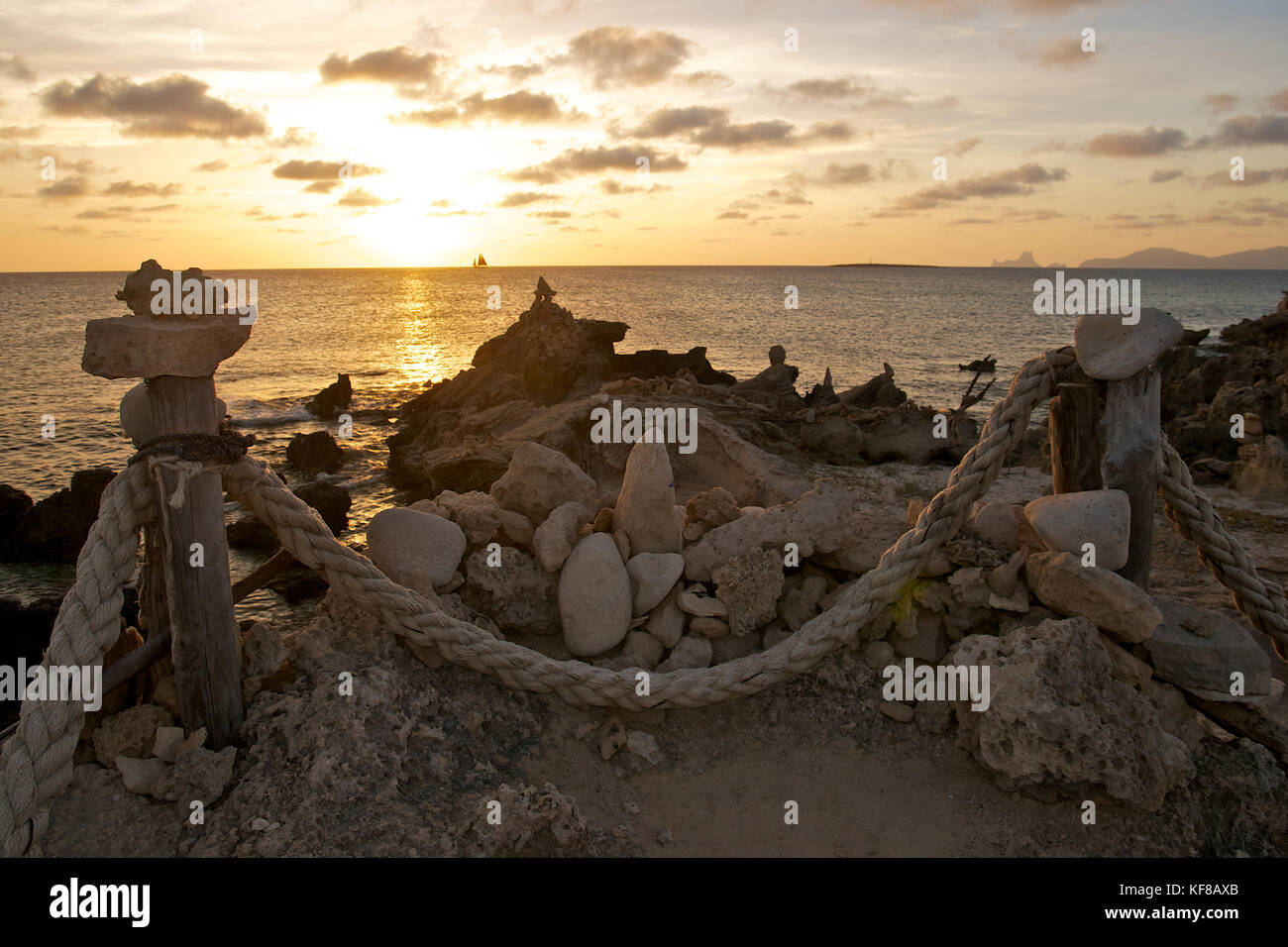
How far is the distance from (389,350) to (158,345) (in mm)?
40630

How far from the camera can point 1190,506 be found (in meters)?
4.43

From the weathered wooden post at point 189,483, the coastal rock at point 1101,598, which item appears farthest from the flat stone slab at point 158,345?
the coastal rock at point 1101,598

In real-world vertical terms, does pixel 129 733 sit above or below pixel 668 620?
below

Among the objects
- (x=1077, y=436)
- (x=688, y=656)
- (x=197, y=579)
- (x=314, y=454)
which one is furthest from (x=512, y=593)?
(x=314, y=454)

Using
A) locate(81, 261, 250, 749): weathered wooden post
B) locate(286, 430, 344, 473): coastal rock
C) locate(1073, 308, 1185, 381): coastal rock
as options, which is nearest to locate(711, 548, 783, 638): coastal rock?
locate(1073, 308, 1185, 381): coastal rock

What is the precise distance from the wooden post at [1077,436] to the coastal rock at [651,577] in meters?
2.23

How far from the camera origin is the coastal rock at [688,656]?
461 centimetres

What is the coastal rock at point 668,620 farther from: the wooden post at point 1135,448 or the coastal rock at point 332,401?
the coastal rock at point 332,401

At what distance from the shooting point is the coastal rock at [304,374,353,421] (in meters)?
22.8

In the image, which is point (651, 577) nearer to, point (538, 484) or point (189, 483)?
point (538, 484)

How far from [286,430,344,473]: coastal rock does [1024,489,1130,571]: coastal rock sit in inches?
562

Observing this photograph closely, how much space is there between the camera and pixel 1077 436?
4504 mm
